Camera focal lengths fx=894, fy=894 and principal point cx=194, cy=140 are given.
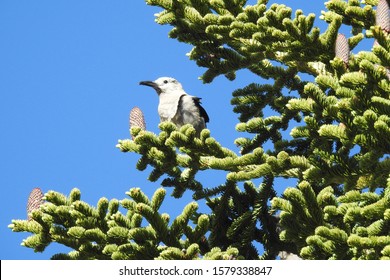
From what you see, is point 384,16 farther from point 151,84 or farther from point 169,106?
point 151,84

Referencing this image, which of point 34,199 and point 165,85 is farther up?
point 165,85

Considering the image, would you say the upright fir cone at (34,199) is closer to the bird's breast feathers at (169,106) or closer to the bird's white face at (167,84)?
the bird's breast feathers at (169,106)

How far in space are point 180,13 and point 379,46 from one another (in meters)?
2.83

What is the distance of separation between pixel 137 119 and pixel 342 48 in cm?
193

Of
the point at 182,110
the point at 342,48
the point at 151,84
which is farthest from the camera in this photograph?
the point at 151,84

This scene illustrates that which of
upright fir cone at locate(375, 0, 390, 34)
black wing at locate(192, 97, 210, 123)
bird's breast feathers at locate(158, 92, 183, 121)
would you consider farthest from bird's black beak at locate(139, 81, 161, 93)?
upright fir cone at locate(375, 0, 390, 34)

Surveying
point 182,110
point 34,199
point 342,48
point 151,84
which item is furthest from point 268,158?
point 151,84

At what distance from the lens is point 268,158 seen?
24.5 feet

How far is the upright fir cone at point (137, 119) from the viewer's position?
318 inches

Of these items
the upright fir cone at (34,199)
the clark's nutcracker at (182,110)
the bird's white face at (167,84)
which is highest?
the bird's white face at (167,84)

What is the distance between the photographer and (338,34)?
7.86 meters

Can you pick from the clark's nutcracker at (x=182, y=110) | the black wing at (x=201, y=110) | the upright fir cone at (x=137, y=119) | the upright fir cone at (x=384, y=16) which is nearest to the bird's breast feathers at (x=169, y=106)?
the clark's nutcracker at (x=182, y=110)

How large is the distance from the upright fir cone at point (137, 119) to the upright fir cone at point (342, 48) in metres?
1.83
